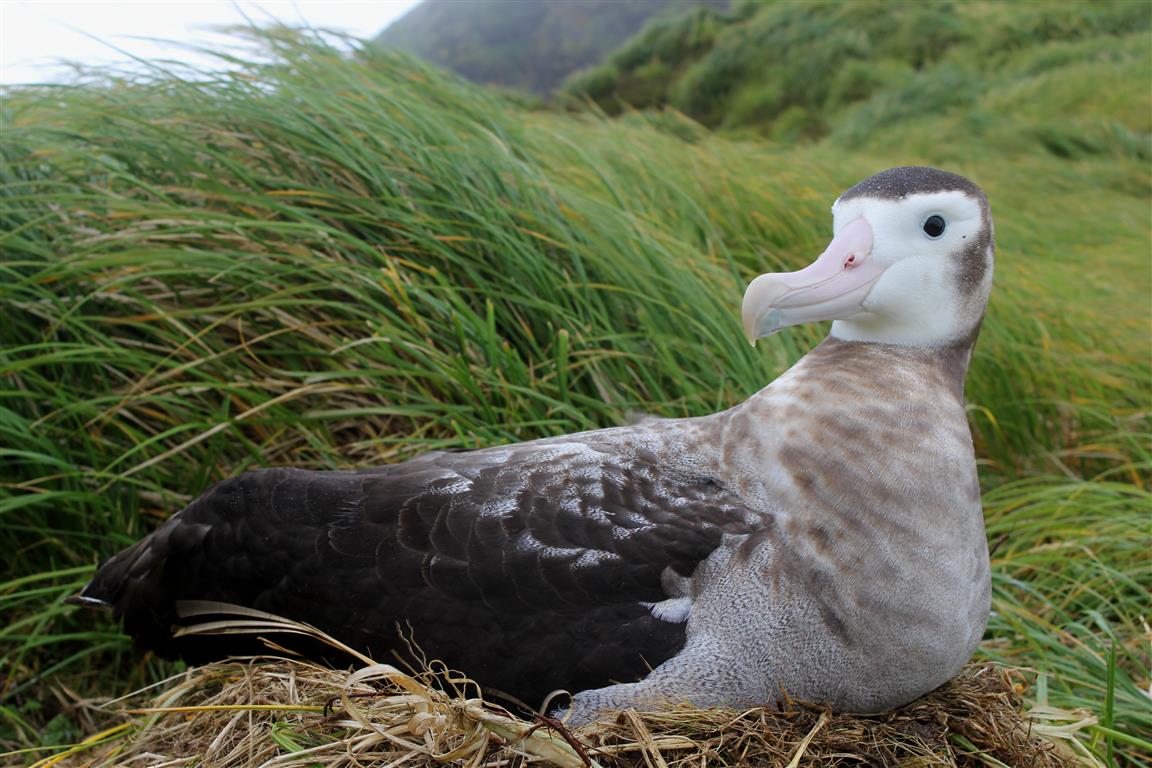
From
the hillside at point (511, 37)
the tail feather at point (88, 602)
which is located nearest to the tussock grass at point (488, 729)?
the tail feather at point (88, 602)

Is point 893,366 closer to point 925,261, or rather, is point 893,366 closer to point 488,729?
point 925,261

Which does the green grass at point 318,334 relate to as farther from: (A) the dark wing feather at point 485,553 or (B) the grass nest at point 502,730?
(A) the dark wing feather at point 485,553

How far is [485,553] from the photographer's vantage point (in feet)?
6.35

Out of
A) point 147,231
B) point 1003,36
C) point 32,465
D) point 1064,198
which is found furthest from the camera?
point 1003,36

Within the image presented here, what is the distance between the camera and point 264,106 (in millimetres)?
3449

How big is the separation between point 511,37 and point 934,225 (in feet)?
19.6

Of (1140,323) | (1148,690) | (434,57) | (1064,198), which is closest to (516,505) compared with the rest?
(1148,690)

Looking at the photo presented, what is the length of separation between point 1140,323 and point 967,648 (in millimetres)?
3900

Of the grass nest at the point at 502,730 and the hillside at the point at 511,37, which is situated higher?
the hillside at the point at 511,37

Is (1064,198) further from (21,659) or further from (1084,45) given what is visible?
(21,659)

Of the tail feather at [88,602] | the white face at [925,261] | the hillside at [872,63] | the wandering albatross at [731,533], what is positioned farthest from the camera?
the hillside at [872,63]

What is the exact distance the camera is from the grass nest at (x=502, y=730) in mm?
1739

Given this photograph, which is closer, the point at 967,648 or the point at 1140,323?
the point at 967,648

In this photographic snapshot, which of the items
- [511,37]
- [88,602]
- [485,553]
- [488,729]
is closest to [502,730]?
[488,729]
